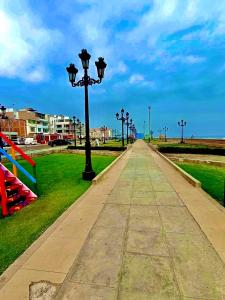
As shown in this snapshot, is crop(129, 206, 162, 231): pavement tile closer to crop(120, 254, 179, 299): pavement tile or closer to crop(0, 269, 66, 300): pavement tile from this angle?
crop(120, 254, 179, 299): pavement tile

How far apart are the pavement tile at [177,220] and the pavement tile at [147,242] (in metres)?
0.41

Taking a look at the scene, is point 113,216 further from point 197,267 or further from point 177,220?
point 197,267

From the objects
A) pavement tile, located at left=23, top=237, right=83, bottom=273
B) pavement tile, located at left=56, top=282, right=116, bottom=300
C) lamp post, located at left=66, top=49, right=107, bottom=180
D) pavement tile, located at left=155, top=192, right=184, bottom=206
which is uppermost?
lamp post, located at left=66, top=49, right=107, bottom=180

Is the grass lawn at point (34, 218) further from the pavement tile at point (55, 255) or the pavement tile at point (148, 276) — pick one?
the pavement tile at point (148, 276)

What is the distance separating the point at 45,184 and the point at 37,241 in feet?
17.8

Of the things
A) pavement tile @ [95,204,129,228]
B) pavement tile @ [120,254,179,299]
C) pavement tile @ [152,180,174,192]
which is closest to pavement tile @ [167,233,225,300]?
pavement tile @ [120,254,179,299]

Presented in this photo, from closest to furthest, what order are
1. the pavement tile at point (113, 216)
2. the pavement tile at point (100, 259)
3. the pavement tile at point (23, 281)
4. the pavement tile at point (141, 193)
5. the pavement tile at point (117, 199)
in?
the pavement tile at point (23, 281) < the pavement tile at point (100, 259) < the pavement tile at point (113, 216) < the pavement tile at point (117, 199) < the pavement tile at point (141, 193)

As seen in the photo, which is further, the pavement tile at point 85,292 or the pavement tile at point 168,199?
the pavement tile at point 168,199

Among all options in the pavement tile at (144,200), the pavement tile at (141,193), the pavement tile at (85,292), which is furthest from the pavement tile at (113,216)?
the pavement tile at (85,292)

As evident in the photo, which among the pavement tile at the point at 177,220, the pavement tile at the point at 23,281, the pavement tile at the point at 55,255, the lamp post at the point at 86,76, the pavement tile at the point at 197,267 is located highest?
the lamp post at the point at 86,76

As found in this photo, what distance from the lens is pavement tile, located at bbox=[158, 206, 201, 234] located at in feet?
14.9

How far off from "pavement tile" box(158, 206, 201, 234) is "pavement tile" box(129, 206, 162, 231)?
17 centimetres

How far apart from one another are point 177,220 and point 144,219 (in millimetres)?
779

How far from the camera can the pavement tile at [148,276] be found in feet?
9.09
